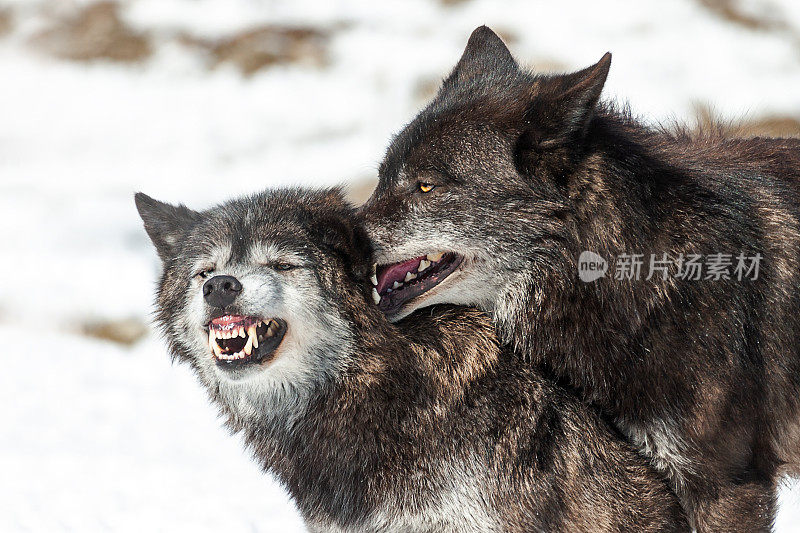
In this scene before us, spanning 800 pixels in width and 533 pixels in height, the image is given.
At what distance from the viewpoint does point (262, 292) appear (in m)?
3.60

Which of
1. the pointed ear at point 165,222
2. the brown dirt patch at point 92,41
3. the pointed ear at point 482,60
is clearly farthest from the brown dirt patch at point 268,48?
the pointed ear at point 165,222

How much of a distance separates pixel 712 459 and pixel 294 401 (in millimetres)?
1810

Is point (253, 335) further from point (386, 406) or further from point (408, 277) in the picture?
point (408, 277)

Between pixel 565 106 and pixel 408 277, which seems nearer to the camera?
pixel 565 106

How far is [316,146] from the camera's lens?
13859 millimetres

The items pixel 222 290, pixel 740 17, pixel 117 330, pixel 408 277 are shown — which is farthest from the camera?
pixel 740 17

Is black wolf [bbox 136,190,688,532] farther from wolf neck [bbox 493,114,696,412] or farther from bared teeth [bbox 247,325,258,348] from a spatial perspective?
wolf neck [bbox 493,114,696,412]

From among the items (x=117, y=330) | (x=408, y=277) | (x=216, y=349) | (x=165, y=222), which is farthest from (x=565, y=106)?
(x=117, y=330)

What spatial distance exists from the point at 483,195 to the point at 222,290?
1205mm

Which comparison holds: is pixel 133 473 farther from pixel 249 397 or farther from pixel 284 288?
pixel 284 288

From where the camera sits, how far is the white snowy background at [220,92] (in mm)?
12070

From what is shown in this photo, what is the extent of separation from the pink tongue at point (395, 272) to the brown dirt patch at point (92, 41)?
12.5 m

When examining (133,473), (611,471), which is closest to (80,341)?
(133,473)

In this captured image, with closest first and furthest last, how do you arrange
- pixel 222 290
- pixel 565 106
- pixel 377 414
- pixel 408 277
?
pixel 222 290 < pixel 565 106 < pixel 377 414 < pixel 408 277
